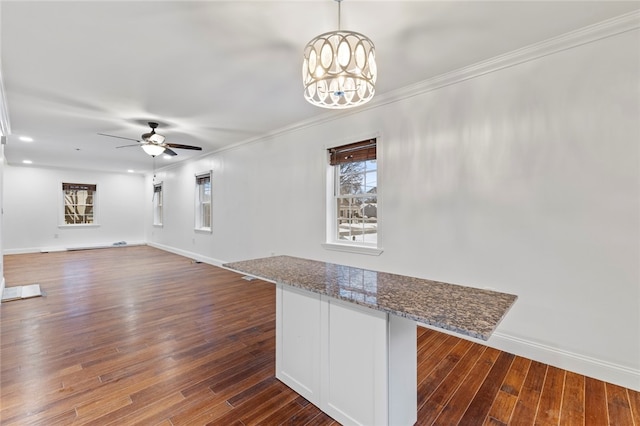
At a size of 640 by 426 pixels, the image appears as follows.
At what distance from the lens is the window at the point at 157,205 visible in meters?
8.91

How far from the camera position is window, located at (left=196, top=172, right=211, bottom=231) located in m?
6.68

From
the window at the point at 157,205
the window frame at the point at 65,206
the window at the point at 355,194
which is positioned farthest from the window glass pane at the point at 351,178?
the window frame at the point at 65,206

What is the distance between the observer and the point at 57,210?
27.4 feet

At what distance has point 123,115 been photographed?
385 cm

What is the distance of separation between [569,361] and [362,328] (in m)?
1.92

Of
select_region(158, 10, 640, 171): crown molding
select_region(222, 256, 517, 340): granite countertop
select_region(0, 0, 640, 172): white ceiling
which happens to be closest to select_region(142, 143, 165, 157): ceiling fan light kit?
select_region(0, 0, 640, 172): white ceiling

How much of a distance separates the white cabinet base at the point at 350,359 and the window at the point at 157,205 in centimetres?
844

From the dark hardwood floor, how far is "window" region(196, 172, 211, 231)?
10.8 ft

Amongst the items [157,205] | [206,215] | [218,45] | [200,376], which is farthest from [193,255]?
[218,45]

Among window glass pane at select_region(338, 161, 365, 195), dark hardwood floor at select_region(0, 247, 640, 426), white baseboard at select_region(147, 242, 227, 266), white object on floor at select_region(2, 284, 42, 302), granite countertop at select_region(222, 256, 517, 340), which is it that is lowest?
dark hardwood floor at select_region(0, 247, 640, 426)

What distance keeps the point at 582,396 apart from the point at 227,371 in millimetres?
2520

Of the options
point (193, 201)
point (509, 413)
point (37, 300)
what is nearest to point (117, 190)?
point (193, 201)

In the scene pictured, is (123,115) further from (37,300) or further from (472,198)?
(472,198)

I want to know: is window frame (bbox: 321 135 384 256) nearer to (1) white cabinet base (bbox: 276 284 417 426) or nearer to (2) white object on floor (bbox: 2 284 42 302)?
(1) white cabinet base (bbox: 276 284 417 426)
